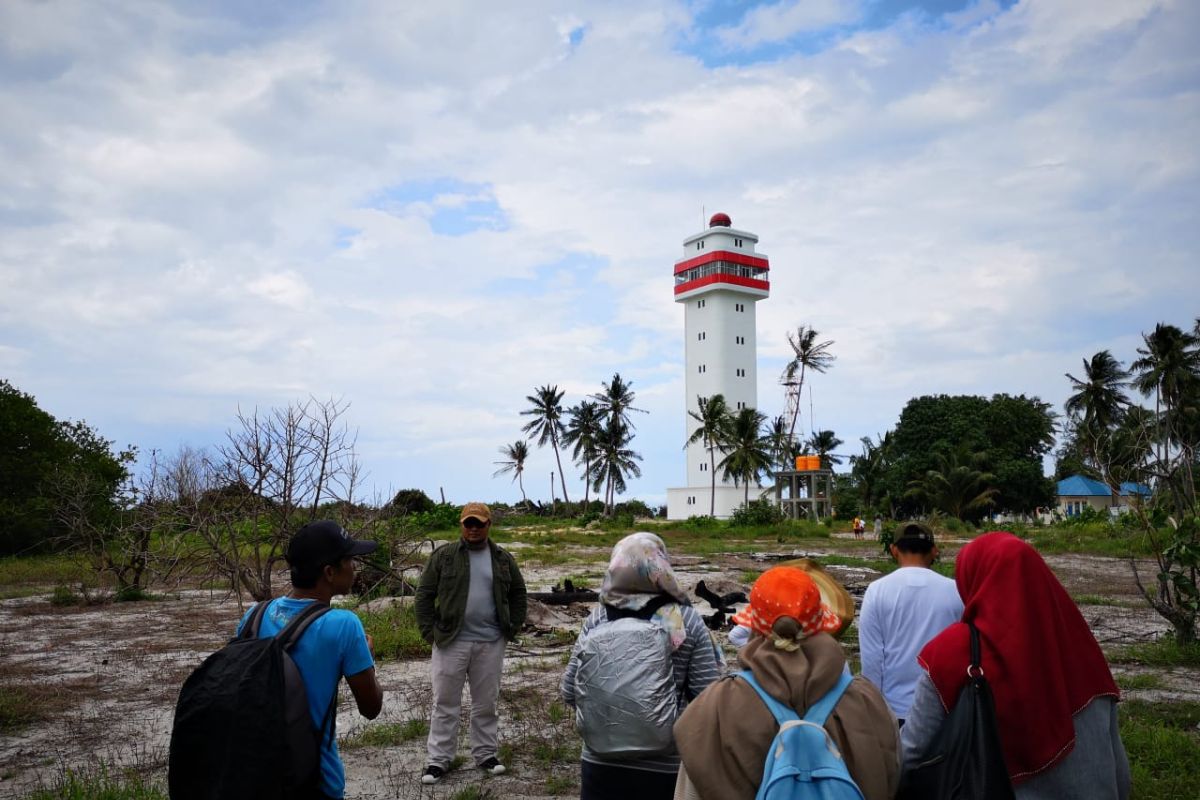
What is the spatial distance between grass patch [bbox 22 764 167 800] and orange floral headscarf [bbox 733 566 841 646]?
3.79m

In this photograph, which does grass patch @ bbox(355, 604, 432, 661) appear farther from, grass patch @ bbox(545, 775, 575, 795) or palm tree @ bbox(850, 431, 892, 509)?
palm tree @ bbox(850, 431, 892, 509)

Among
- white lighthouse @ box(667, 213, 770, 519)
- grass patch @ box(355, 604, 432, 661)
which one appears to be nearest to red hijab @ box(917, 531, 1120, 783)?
grass patch @ box(355, 604, 432, 661)

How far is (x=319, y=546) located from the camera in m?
2.83

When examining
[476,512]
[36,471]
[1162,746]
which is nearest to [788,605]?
[476,512]

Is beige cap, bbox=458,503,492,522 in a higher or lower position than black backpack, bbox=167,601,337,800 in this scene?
higher

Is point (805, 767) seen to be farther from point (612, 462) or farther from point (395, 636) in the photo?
point (612, 462)

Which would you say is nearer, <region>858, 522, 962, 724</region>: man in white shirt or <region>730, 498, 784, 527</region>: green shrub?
<region>858, 522, 962, 724</region>: man in white shirt

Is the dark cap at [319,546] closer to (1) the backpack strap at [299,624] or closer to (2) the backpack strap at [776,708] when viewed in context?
(1) the backpack strap at [299,624]

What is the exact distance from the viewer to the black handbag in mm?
Answer: 2264

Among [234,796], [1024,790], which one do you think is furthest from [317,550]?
[1024,790]

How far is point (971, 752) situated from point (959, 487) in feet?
147

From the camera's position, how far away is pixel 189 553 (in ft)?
37.5

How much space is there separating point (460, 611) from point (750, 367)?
53.2 m

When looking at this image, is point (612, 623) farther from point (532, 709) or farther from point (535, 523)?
point (535, 523)
